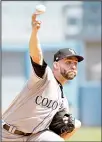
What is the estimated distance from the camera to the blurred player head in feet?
14.6

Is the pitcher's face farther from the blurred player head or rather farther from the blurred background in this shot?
the blurred background

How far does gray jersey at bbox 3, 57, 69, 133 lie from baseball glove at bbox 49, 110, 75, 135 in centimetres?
7

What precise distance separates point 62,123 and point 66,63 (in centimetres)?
46

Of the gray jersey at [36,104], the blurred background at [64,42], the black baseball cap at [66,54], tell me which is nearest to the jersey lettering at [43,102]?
the gray jersey at [36,104]

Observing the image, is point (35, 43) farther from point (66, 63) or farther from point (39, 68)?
point (66, 63)

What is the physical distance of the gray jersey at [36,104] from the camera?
4320 millimetres

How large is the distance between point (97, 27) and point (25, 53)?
7.30 ft

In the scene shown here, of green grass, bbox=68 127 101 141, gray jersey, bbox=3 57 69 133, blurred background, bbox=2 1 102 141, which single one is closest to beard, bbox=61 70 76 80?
gray jersey, bbox=3 57 69 133

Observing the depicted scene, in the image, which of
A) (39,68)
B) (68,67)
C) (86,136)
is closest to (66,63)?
(68,67)

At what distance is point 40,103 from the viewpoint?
4.34 metres

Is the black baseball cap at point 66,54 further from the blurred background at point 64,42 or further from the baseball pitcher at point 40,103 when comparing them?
the blurred background at point 64,42

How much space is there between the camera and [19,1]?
48.3ft

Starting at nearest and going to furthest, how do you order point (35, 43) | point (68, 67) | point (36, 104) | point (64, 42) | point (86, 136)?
point (35, 43), point (36, 104), point (68, 67), point (86, 136), point (64, 42)

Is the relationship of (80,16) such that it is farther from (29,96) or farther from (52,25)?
(29,96)
